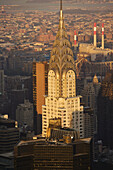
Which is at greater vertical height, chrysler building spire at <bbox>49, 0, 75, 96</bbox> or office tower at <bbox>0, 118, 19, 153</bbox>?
chrysler building spire at <bbox>49, 0, 75, 96</bbox>

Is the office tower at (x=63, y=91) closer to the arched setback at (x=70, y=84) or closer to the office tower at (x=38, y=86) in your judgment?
the arched setback at (x=70, y=84)

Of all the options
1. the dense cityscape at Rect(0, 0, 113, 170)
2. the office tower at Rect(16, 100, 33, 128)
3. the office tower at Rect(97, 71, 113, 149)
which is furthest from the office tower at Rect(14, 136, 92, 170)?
the office tower at Rect(97, 71, 113, 149)

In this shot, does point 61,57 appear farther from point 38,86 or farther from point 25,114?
point 25,114

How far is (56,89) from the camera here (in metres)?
23.4

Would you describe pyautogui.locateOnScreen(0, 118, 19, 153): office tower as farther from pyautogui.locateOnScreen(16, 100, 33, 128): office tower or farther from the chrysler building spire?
pyautogui.locateOnScreen(16, 100, 33, 128): office tower

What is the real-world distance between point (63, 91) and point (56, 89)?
0.22 m

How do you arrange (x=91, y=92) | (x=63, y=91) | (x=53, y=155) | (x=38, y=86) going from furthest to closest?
1. (x=91, y=92)
2. (x=38, y=86)
3. (x=63, y=91)
4. (x=53, y=155)

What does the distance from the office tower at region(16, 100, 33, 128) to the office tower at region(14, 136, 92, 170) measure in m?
11.7

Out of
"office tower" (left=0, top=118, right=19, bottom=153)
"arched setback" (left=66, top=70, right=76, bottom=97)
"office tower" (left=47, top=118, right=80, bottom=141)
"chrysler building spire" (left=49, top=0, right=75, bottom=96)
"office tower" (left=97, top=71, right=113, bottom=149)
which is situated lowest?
"office tower" (left=97, top=71, right=113, bottom=149)

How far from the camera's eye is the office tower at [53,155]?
1852 cm

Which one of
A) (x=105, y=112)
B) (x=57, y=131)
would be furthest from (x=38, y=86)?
(x=57, y=131)

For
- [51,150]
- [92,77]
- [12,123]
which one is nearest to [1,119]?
[12,123]

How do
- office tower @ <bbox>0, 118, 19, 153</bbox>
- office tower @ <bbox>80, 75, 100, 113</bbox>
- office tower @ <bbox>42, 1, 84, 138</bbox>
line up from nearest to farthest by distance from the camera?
office tower @ <bbox>42, 1, 84, 138</bbox> → office tower @ <bbox>0, 118, 19, 153</bbox> → office tower @ <bbox>80, 75, 100, 113</bbox>

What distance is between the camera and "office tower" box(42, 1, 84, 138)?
23.4 meters
